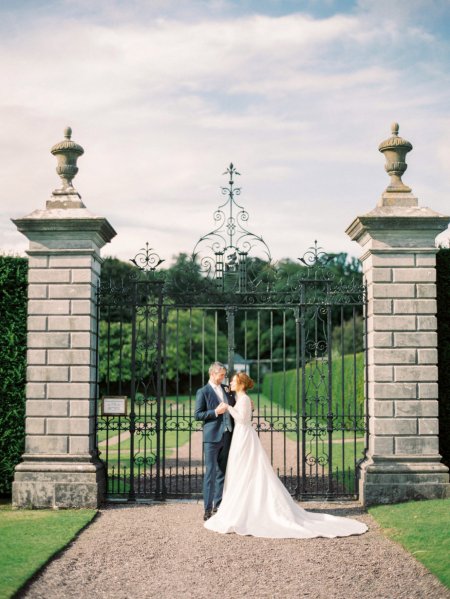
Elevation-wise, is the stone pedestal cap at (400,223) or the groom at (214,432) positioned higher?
the stone pedestal cap at (400,223)

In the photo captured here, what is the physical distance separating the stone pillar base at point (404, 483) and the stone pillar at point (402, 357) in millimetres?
13

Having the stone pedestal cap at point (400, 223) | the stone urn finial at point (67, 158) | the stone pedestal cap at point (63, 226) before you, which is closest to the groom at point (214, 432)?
the stone pedestal cap at point (63, 226)

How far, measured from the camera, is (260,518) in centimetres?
793

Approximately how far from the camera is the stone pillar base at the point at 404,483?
927 centimetres

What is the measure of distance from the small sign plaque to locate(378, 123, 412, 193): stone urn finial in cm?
465

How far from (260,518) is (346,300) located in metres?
3.39

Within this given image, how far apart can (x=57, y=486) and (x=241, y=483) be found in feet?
Result: 8.53

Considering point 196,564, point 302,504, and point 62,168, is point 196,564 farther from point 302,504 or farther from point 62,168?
point 62,168

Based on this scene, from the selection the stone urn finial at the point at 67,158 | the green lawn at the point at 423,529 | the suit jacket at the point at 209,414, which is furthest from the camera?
the stone urn finial at the point at 67,158

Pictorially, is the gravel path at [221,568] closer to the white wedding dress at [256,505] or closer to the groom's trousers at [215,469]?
the white wedding dress at [256,505]

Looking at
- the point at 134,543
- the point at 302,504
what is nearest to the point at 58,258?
the point at 134,543

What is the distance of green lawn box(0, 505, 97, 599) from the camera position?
6.17 meters

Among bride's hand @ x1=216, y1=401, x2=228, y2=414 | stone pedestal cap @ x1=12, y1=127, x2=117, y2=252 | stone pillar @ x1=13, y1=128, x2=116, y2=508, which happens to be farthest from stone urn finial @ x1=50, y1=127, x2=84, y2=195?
bride's hand @ x1=216, y1=401, x2=228, y2=414

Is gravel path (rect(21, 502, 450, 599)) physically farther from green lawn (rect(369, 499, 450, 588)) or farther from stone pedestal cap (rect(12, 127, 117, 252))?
stone pedestal cap (rect(12, 127, 117, 252))
